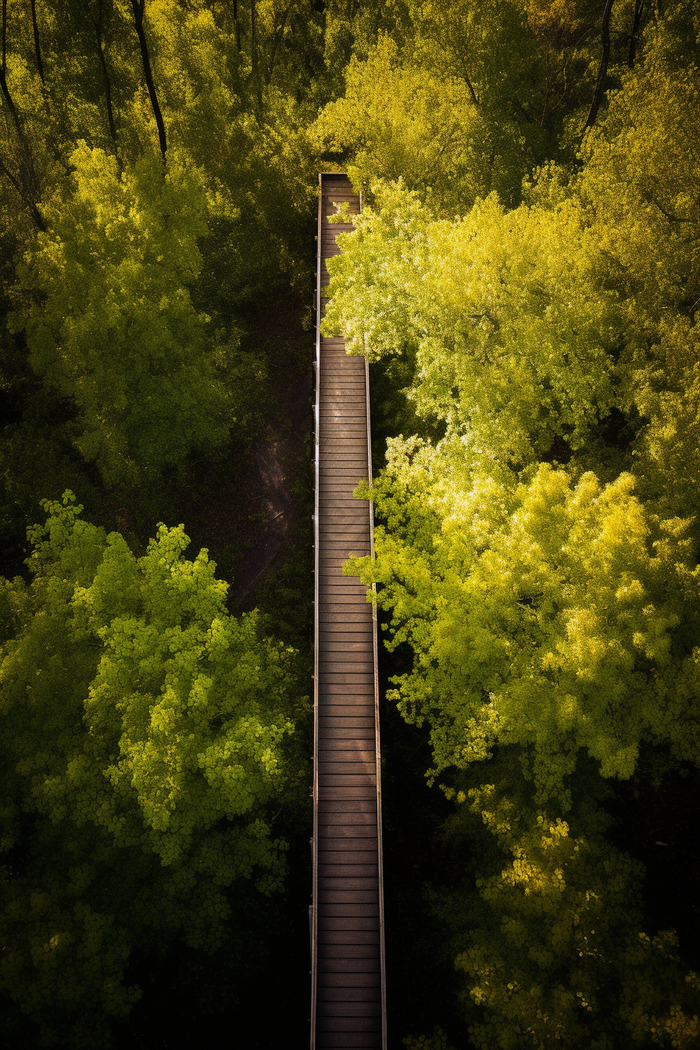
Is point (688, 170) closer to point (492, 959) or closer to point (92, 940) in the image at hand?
point (492, 959)

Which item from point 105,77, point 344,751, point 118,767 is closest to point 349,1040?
point 344,751

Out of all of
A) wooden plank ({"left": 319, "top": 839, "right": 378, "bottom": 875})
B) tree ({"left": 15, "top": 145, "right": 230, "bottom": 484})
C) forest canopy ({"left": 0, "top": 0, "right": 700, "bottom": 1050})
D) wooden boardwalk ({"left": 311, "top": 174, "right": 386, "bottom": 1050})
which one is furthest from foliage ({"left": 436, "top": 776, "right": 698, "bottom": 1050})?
tree ({"left": 15, "top": 145, "right": 230, "bottom": 484})

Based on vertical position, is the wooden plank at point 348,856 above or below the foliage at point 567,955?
above

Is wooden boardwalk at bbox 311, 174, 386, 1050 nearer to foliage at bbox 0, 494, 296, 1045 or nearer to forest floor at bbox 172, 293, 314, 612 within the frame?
foliage at bbox 0, 494, 296, 1045

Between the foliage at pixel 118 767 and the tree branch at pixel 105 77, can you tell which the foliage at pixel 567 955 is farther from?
the tree branch at pixel 105 77

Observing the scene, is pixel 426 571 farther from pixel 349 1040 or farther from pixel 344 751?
pixel 349 1040

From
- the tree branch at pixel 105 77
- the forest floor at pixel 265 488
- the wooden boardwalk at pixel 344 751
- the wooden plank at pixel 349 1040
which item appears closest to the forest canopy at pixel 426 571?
the forest floor at pixel 265 488

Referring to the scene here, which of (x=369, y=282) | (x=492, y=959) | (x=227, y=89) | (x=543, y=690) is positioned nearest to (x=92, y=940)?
(x=492, y=959)
